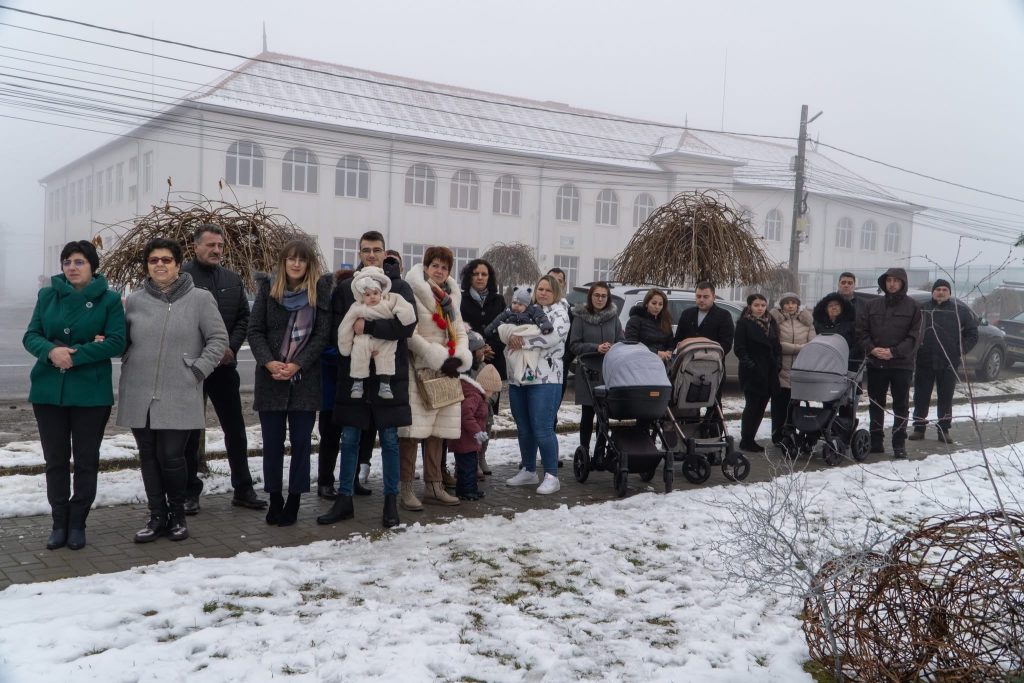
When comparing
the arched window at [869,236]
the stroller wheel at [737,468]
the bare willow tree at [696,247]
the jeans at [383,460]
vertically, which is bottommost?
the stroller wheel at [737,468]

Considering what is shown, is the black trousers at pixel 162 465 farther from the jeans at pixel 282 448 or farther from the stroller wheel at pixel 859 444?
the stroller wheel at pixel 859 444

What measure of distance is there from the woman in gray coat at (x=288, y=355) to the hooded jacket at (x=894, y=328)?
6129mm

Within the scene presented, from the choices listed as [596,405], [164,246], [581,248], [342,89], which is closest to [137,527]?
[164,246]

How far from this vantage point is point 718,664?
382 cm

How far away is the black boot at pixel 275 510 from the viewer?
230 inches

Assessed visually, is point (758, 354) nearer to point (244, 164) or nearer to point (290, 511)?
point (290, 511)

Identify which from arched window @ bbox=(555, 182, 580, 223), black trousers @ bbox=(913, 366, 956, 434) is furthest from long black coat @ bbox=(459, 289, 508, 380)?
arched window @ bbox=(555, 182, 580, 223)

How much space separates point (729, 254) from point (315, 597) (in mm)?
10070

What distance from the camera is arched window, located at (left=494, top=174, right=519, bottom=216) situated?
130 feet

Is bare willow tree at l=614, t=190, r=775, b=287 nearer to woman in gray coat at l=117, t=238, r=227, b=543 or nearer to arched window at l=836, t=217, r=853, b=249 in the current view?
woman in gray coat at l=117, t=238, r=227, b=543

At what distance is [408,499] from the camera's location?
6309 mm

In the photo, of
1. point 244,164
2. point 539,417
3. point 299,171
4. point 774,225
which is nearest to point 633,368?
point 539,417

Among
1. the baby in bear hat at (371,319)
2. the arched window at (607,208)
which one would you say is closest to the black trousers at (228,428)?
the baby in bear hat at (371,319)

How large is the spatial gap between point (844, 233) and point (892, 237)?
14.3ft
